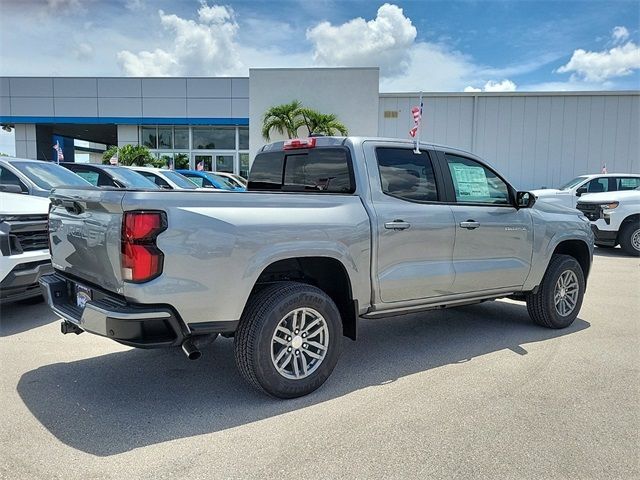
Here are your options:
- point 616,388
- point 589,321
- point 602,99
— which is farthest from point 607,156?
point 616,388

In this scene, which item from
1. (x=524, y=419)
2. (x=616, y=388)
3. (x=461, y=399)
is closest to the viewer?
(x=524, y=419)

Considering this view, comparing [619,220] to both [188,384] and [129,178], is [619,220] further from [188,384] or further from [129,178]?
[188,384]

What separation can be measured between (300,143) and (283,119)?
729 inches

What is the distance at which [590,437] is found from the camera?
3.17 m

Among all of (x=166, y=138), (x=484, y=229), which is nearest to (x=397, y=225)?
(x=484, y=229)

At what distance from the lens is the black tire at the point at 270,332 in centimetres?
344

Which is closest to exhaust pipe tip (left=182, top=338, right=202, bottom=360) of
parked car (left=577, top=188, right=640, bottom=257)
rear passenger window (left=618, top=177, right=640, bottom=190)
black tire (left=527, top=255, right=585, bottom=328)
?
black tire (left=527, top=255, right=585, bottom=328)

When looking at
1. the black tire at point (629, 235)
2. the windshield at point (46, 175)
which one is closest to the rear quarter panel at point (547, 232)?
the windshield at point (46, 175)

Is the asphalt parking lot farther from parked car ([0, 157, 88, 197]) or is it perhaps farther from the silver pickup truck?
parked car ([0, 157, 88, 197])

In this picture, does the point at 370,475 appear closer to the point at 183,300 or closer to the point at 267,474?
the point at 267,474

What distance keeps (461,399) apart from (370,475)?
1.26 meters

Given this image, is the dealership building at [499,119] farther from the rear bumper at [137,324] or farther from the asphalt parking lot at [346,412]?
the rear bumper at [137,324]

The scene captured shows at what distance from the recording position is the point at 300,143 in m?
4.56

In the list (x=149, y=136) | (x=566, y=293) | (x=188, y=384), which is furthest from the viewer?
(x=149, y=136)
